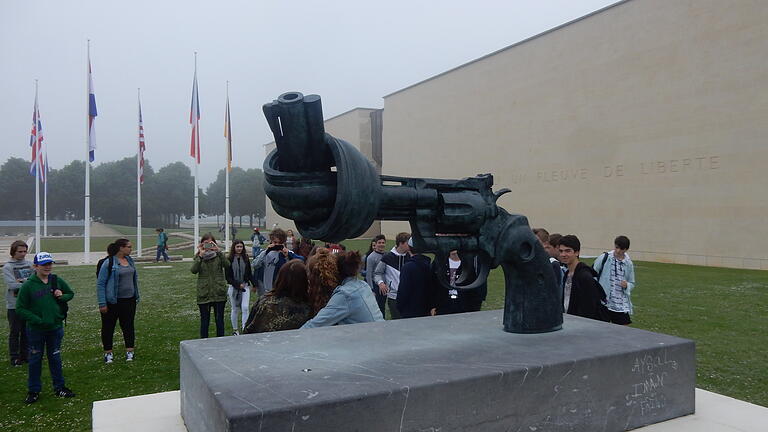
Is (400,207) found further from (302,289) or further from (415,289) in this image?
(415,289)

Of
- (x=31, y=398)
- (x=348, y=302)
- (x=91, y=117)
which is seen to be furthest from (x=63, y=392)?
(x=91, y=117)

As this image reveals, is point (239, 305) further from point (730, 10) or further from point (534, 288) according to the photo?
point (730, 10)

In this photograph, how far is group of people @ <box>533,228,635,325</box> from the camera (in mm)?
4996

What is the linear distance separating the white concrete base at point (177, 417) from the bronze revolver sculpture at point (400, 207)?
0.97 meters

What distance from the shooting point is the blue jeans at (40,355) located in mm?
5246

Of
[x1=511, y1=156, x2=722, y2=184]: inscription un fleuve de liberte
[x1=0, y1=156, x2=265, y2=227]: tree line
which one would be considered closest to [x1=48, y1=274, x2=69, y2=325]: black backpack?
[x1=511, y1=156, x2=722, y2=184]: inscription un fleuve de liberte

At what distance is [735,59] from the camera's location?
18.0 m

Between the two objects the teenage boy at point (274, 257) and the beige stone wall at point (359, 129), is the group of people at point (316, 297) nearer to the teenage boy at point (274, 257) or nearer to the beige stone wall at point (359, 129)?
the teenage boy at point (274, 257)

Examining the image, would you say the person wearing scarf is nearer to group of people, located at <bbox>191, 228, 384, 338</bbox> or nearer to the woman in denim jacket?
group of people, located at <bbox>191, 228, 384, 338</bbox>

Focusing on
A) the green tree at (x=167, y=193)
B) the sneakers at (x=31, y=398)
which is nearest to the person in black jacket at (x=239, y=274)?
the sneakers at (x=31, y=398)

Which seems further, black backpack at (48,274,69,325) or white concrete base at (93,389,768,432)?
black backpack at (48,274,69,325)

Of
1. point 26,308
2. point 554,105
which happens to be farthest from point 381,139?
point 26,308

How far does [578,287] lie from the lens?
503cm

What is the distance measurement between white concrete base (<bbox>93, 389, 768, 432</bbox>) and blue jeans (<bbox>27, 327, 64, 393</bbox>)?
2274 mm
